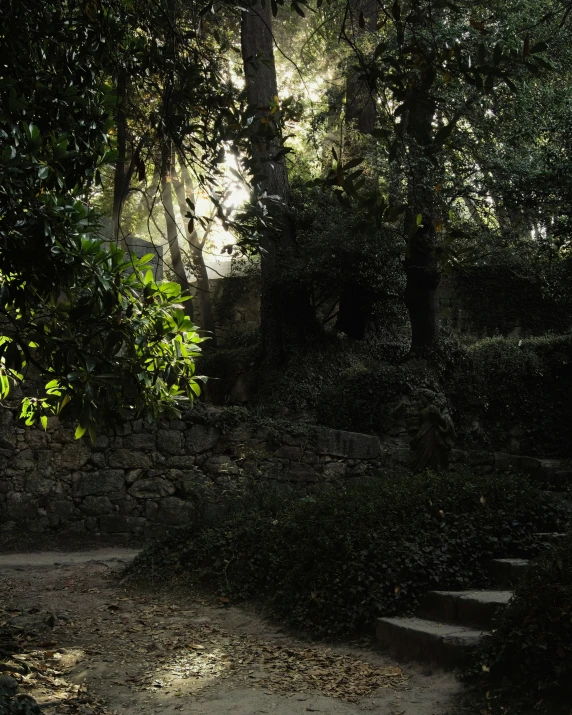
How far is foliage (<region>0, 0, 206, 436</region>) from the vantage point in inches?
168

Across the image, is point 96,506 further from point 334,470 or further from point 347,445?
point 347,445

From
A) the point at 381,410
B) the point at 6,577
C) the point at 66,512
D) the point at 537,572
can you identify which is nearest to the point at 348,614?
the point at 537,572

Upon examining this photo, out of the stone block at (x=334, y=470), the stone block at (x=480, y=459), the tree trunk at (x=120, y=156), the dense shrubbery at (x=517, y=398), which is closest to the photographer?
the tree trunk at (x=120, y=156)

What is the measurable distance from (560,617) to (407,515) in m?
2.68

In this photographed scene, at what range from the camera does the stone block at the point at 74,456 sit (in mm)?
10578

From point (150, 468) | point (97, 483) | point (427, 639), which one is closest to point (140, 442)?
point (150, 468)

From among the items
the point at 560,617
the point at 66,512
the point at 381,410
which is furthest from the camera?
the point at 381,410

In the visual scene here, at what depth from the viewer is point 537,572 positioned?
4965 mm

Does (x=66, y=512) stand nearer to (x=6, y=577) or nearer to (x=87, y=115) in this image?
(x=6, y=577)

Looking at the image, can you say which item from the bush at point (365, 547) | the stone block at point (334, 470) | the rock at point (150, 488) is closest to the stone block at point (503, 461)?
the stone block at point (334, 470)

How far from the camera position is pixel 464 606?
5.89 m

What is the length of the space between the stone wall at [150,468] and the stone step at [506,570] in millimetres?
4033

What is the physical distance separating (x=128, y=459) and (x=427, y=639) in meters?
6.20

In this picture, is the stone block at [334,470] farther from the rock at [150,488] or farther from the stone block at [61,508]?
the stone block at [61,508]
